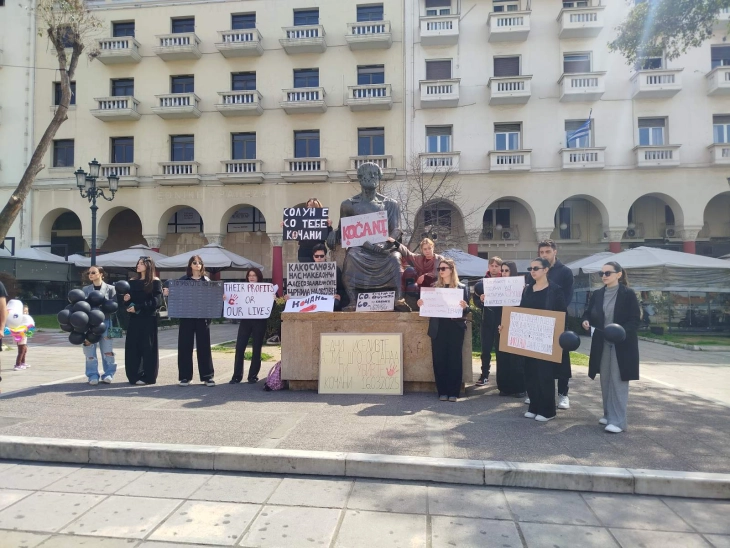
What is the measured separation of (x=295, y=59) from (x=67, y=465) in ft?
80.4

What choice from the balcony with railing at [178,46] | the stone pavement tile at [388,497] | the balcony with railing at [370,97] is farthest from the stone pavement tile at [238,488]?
the balcony with railing at [178,46]

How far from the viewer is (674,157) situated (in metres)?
22.2

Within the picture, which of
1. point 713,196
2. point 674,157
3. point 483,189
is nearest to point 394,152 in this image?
point 483,189

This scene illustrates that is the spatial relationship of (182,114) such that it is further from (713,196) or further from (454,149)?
(713,196)

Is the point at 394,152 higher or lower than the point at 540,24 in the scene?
lower

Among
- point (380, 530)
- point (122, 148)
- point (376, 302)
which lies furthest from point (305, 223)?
point (122, 148)

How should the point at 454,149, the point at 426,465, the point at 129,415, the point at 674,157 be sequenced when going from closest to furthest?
1. the point at 426,465
2. the point at 129,415
3. the point at 674,157
4. the point at 454,149

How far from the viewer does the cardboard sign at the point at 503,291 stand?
21.5 feet

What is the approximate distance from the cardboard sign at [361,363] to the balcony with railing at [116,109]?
2353cm

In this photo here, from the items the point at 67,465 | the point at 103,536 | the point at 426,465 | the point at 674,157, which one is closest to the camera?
the point at 103,536

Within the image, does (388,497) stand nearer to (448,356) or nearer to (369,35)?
(448,356)

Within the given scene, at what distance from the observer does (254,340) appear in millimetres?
7414

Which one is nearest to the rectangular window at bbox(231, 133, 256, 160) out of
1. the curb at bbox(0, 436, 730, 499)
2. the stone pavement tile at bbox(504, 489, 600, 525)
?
the curb at bbox(0, 436, 730, 499)

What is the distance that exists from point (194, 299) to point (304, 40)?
826 inches
